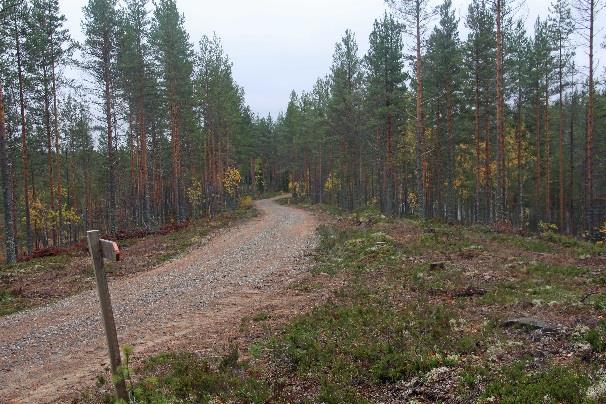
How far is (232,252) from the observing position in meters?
21.1

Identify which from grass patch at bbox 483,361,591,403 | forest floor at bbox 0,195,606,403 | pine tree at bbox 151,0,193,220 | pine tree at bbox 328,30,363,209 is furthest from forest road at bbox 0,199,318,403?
pine tree at bbox 328,30,363,209

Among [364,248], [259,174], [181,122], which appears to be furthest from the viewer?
[259,174]

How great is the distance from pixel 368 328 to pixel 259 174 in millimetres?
89138

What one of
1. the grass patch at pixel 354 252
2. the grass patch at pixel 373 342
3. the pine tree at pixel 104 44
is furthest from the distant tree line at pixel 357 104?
the grass patch at pixel 373 342

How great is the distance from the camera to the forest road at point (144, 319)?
27.2 ft

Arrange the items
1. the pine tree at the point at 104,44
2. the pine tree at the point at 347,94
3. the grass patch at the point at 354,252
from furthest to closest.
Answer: the pine tree at the point at 347,94, the pine tree at the point at 104,44, the grass patch at the point at 354,252

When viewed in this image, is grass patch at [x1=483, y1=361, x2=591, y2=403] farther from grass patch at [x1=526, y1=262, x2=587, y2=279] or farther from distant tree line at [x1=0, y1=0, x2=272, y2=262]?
distant tree line at [x1=0, y1=0, x2=272, y2=262]

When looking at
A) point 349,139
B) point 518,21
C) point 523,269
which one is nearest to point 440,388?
point 523,269

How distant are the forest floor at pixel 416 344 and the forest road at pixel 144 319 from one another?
69cm

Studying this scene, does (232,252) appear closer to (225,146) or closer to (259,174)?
(225,146)

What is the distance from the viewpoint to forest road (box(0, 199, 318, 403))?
8281 millimetres

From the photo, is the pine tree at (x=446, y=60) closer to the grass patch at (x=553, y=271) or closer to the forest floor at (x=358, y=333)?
the forest floor at (x=358, y=333)

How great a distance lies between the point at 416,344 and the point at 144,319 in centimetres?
704

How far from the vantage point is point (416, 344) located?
7641 mm
